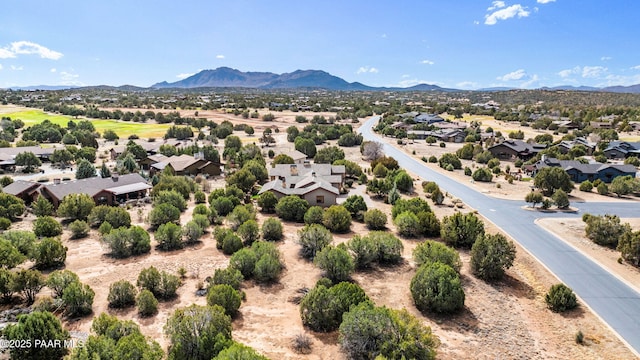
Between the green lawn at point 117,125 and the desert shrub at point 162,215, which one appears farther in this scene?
the green lawn at point 117,125

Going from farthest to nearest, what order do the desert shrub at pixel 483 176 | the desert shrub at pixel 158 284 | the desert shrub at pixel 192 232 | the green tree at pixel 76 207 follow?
the desert shrub at pixel 483 176 < the green tree at pixel 76 207 < the desert shrub at pixel 192 232 < the desert shrub at pixel 158 284

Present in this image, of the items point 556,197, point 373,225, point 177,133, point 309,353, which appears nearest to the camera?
point 309,353

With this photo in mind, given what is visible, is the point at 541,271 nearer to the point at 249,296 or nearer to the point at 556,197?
the point at 556,197

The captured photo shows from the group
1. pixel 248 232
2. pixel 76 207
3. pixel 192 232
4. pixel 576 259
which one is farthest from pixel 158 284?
pixel 576 259

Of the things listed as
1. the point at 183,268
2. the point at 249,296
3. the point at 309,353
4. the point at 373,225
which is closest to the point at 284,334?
the point at 309,353

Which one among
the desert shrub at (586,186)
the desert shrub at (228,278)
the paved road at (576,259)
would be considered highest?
the desert shrub at (586,186)

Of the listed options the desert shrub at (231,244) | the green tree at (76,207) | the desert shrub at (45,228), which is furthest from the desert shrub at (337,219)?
the desert shrub at (45,228)

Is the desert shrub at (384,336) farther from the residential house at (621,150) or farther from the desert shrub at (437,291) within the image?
the residential house at (621,150)
